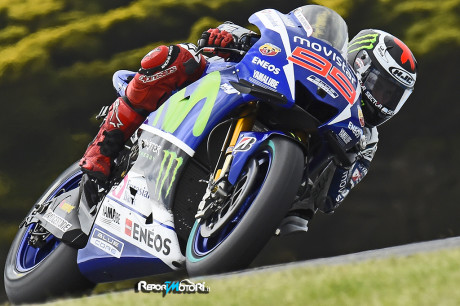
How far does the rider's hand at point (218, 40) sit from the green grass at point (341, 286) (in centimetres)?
125

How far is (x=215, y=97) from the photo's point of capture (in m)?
4.29

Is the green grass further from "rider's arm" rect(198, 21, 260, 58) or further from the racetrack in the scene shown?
"rider's arm" rect(198, 21, 260, 58)

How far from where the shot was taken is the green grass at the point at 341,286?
282cm

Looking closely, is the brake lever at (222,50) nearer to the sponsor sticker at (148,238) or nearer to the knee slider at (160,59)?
the knee slider at (160,59)

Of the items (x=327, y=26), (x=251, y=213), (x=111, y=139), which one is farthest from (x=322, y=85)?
(x=111, y=139)

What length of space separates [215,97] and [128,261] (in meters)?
0.95

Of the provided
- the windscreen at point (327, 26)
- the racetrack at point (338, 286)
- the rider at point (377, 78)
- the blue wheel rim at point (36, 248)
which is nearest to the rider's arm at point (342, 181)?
the rider at point (377, 78)

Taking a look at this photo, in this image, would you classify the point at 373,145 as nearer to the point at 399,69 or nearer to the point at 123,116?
the point at 399,69

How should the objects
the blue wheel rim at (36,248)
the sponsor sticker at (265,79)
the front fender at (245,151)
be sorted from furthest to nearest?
the blue wheel rim at (36,248)
the sponsor sticker at (265,79)
the front fender at (245,151)

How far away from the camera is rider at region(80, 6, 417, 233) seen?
4609mm

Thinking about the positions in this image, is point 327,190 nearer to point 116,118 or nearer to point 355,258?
point 355,258

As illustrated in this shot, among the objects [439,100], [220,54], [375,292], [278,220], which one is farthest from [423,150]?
[375,292]

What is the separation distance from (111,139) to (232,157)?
1.12 m

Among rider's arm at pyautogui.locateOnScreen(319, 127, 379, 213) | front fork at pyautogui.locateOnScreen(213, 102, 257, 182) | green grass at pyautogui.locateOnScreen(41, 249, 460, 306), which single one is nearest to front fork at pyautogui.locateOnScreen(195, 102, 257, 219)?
front fork at pyautogui.locateOnScreen(213, 102, 257, 182)
